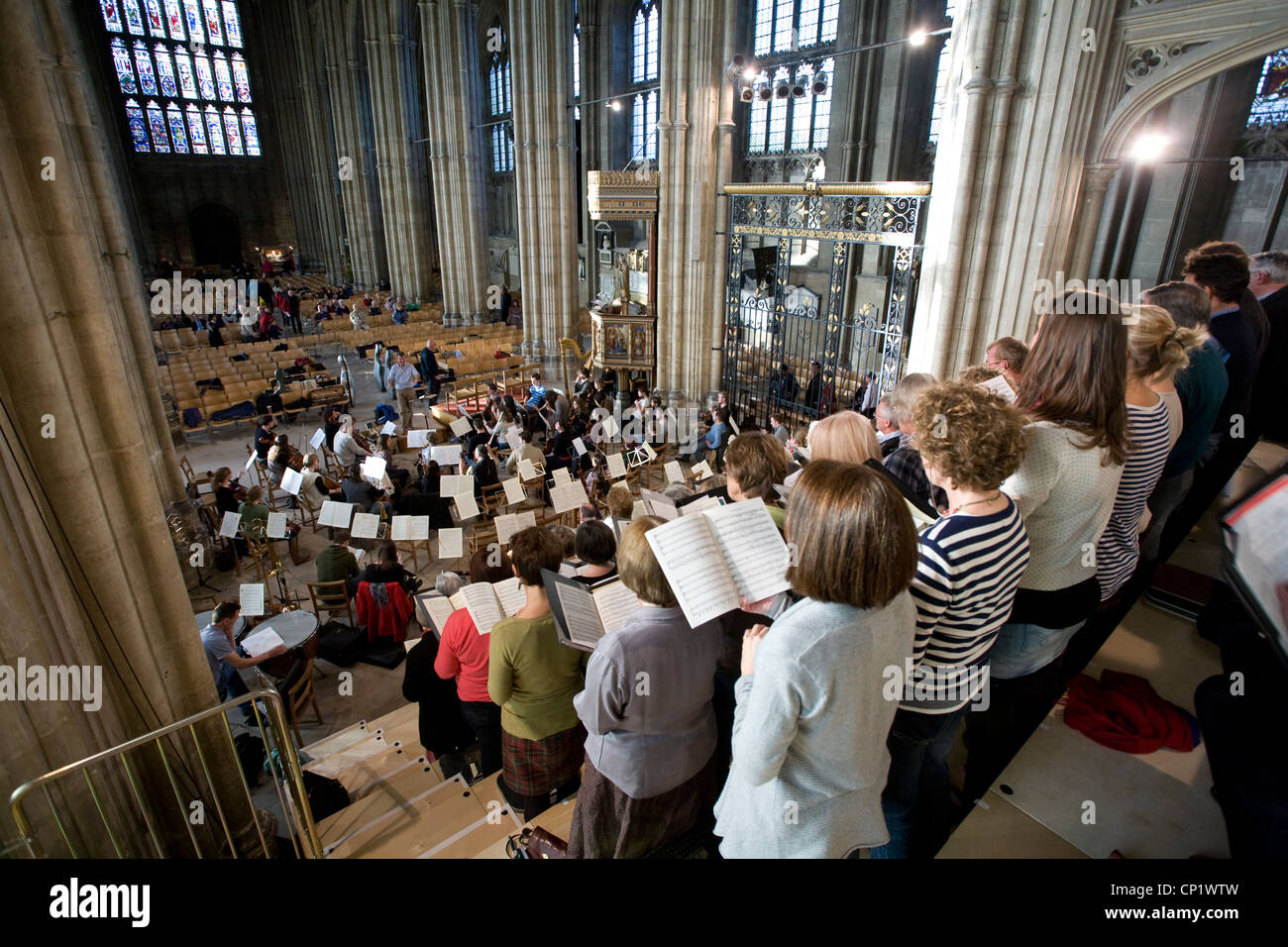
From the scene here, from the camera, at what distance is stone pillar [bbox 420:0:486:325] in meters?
19.9

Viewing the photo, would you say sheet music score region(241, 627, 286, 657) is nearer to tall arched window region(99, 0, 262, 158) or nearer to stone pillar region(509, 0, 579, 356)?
stone pillar region(509, 0, 579, 356)

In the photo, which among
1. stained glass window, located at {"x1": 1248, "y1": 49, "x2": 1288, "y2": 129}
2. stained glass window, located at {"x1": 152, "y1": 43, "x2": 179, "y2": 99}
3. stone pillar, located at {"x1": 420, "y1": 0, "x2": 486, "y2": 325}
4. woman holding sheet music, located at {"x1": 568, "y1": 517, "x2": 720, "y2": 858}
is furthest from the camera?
stained glass window, located at {"x1": 152, "y1": 43, "x2": 179, "y2": 99}

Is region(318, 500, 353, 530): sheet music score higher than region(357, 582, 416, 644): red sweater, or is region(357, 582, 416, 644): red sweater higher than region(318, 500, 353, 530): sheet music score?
region(318, 500, 353, 530): sheet music score

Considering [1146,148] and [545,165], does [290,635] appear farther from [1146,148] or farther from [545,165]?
[545,165]

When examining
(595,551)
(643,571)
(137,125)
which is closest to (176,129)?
(137,125)

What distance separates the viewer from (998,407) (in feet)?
6.59

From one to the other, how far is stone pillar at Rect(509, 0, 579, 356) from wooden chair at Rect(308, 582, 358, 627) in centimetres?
1199

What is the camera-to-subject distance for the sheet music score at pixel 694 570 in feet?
6.40

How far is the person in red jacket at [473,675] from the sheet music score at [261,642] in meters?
2.51

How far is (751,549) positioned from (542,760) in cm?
184

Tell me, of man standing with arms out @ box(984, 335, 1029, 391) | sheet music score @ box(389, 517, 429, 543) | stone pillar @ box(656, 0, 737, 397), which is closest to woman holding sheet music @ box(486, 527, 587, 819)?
man standing with arms out @ box(984, 335, 1029, 391)

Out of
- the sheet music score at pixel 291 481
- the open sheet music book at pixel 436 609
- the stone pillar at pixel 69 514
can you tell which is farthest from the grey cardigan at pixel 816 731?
the sheet music score at pixel 291 481

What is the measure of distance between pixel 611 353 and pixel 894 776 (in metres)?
12.5

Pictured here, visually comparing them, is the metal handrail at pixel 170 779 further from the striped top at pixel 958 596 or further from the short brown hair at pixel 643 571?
the striped top at pixel 958 596
